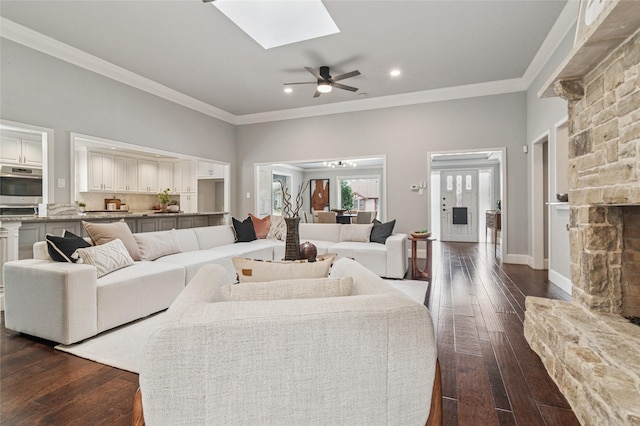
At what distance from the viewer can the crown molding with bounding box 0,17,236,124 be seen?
11.3 ft

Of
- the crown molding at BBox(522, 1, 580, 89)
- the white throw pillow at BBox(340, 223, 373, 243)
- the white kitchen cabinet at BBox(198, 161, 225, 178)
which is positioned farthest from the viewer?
the white kitchen cabinet at BBox(198, 161, 225, 178)

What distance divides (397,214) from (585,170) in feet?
12.4

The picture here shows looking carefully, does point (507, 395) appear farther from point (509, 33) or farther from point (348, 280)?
point (509, 33)

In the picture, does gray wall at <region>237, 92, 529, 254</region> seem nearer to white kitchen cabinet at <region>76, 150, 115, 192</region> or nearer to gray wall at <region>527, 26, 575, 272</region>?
gray wall at <region>527, 26, 575, 272</region>

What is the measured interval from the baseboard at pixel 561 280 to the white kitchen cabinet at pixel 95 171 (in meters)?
8.61

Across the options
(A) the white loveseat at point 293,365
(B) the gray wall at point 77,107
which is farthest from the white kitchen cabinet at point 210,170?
(A) the white loveseat at point 293,365

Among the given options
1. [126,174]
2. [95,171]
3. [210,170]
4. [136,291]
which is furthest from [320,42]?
[126,174]

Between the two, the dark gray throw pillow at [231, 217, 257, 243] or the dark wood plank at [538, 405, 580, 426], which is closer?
the dark wood plank at [538, 405, 580, 426]

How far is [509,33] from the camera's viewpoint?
12.0 ft

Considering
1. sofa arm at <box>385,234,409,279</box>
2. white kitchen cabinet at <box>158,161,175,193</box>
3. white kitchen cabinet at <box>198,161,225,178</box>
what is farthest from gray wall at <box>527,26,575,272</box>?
white kitchen cabinet at <box>158,161,175,193</box>

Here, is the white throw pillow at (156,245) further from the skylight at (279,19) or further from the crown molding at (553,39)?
the crown molding at (553,39)

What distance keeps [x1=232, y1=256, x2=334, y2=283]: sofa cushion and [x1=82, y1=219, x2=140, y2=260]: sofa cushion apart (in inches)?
94.4

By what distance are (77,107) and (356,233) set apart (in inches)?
166

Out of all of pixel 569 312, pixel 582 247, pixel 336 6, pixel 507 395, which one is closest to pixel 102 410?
pixel 507 395
